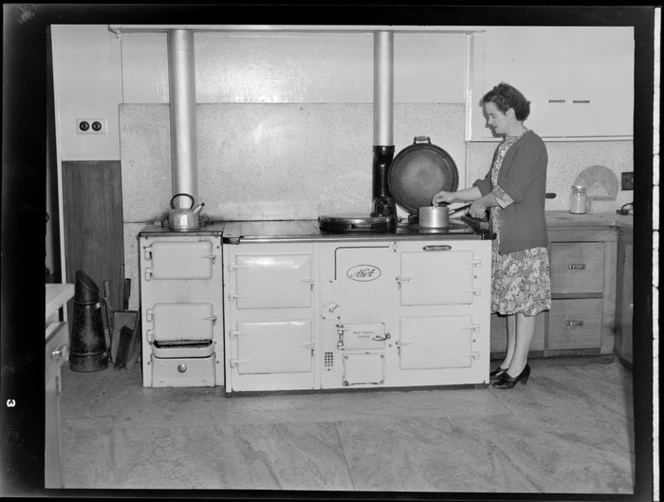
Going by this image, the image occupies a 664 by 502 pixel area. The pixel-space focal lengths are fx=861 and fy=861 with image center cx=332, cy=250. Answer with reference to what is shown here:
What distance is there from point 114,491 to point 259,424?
938 mm

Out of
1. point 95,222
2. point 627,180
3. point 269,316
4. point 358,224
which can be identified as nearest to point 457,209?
point 358,224

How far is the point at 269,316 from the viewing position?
3574 mm

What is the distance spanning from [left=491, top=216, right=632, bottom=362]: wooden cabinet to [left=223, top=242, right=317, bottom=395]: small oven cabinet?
0.94 meters

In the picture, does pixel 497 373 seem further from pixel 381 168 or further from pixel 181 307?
pixel 181 307

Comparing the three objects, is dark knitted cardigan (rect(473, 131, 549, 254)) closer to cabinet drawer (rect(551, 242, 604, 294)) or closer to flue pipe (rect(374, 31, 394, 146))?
cabinet drawer (rect(551, 242, 604, 294))

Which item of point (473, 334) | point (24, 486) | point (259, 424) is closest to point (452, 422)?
point (473, 334)

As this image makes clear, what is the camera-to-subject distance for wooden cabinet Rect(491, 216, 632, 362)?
396cm

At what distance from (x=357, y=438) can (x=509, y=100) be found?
4.86ft

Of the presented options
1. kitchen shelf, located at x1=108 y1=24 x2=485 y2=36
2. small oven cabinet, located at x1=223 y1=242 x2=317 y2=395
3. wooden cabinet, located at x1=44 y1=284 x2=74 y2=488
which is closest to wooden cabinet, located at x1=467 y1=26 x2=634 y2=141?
kitchen shelf, located at x1=108 y1=24 x2=485 y2=36

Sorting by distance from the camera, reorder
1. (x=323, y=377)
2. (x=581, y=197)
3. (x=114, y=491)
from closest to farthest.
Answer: (x=114, y=491) < (x=323, y=377) < (x=581, y=197)

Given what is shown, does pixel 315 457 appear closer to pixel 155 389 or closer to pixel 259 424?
pixel 259 424

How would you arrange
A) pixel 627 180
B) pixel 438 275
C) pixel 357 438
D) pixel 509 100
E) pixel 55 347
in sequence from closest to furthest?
pixel 55 347 < pixel 357 438 < pixel 509 100 < pixel 438 275 < pixel 627 180

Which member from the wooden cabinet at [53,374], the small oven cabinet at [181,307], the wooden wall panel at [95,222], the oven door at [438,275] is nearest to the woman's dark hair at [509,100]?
the oven door at [438,275]

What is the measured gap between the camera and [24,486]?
7.27ft
